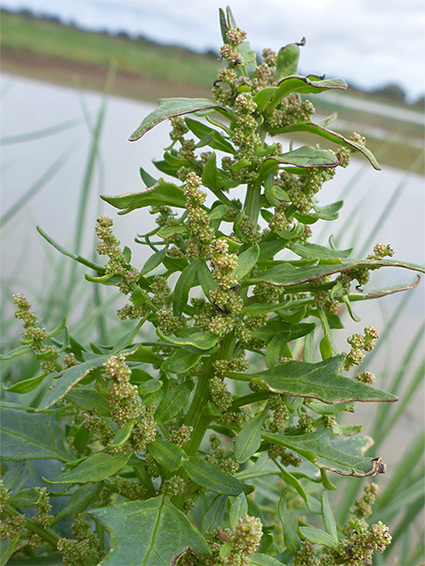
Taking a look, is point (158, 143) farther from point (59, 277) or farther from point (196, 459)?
point (196, 459)

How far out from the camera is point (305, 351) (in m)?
0.41

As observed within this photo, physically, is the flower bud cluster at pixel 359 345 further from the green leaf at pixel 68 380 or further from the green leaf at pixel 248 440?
the green leaf at pixel 68 380

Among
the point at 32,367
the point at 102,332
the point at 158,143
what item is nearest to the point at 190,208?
the point at 102,332

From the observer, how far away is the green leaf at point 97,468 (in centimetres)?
36

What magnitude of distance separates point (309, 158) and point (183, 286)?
13 centimetres

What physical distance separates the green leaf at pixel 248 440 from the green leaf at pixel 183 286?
10cm

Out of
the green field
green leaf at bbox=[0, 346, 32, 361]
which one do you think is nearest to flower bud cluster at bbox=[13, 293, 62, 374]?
green leaf at bbox=[0, 346, 32, 361]

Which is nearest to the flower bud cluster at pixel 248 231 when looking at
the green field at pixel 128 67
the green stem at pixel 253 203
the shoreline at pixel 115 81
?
the green stem at pixel 253 203

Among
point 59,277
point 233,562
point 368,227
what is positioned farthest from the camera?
point 368,227

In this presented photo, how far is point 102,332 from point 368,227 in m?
2.13

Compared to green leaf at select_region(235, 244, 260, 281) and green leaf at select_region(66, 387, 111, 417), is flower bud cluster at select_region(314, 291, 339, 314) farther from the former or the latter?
green leaf at select_region(66, 387, 111, 417)

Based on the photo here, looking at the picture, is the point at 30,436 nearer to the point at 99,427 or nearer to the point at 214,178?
the point at 99,427

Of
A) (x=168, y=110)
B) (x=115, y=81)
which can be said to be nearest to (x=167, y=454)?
(x=168, y=110)

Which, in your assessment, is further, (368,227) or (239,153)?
(368,227)
